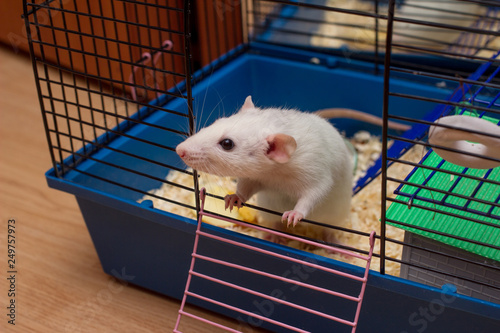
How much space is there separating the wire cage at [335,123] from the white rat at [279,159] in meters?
0.07

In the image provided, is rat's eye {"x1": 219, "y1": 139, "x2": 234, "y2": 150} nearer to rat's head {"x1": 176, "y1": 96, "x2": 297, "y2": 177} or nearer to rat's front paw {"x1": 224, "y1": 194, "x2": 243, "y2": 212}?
rat's head {"x1": 176, "y1": 96, "x2": 297, "y2": 177}

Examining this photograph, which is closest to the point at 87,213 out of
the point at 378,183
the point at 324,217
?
the point at 324,217

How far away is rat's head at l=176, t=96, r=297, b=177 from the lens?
1.18 metres

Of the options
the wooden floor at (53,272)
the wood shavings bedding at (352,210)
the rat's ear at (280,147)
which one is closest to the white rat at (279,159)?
the rat's ear at (280,147)

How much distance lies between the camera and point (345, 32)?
2629 mm

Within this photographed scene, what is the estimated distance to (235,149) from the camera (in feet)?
3.95

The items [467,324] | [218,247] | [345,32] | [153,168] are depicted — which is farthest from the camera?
[345,32]

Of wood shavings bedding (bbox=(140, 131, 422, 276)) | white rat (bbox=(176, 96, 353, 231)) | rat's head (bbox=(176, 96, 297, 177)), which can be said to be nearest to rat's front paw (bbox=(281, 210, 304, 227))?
white rat (bbox=(176, 96, 353, 231))

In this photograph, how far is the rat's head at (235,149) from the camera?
46.6 inches

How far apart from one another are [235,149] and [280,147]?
0.09m

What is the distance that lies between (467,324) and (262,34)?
1.47 meters

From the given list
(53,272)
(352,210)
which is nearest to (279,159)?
(352,210)

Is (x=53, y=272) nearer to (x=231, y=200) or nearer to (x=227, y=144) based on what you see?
(x=231, y=200)

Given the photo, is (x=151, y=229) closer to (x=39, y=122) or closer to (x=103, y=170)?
(x=103, y=170)
